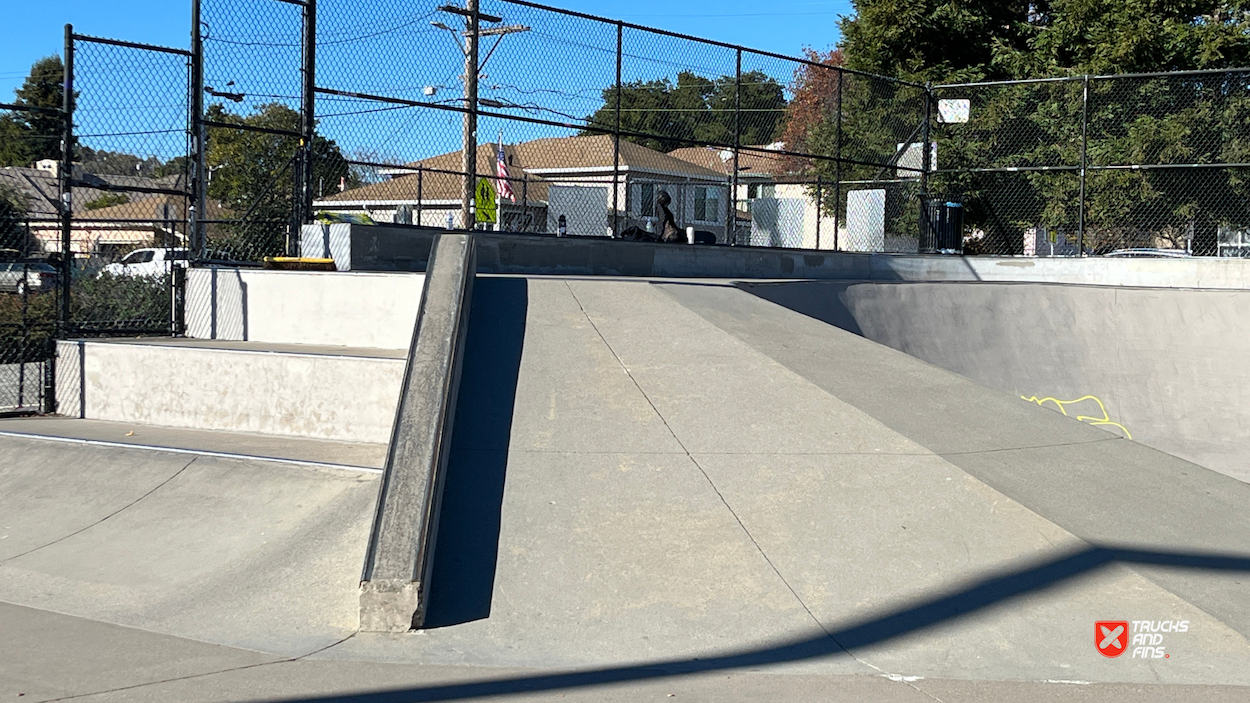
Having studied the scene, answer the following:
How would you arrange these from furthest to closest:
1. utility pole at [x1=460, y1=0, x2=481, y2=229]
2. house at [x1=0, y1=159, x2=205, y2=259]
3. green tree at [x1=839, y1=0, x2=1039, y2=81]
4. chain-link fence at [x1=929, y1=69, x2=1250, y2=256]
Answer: green tree at [x1=839, y1=0, x2=1039, y2=81], chain-link fence at [x1=929, y1=69, x2=1250, y2=256], utility pole at [x1=460, y1=0, x2=481, y2=229], house at [x1=0, y1=159, x2=205, y2=259]

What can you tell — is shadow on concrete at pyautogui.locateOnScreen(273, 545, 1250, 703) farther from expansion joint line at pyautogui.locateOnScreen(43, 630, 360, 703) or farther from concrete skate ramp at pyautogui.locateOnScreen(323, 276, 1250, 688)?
expansion joint line at pyautogui.locateOnScreen(43, 630, 360, 703)

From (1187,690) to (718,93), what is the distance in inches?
441

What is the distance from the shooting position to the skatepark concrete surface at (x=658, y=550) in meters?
4.27

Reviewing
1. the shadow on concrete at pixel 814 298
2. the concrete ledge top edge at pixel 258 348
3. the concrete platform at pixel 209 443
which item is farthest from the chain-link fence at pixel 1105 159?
the concrete platform at pixel 209 443

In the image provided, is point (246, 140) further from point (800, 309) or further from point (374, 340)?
point (800, 309)

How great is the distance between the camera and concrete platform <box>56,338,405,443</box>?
24.9 ft

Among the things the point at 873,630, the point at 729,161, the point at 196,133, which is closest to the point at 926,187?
the point at 729,161

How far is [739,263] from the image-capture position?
1415cm

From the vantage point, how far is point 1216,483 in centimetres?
642

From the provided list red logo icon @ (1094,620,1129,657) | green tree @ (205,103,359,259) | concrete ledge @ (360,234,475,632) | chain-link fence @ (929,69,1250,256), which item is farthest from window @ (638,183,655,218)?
red logo icon @ (1094,620,1129,657)

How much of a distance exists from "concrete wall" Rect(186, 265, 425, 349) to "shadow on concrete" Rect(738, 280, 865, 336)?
3984mm

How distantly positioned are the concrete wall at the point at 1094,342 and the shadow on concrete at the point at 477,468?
4.50 meters

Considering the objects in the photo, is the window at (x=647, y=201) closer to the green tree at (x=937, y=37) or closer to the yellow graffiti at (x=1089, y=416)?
the green tree at (x=937, y=37)

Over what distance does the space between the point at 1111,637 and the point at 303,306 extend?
7320 mm
